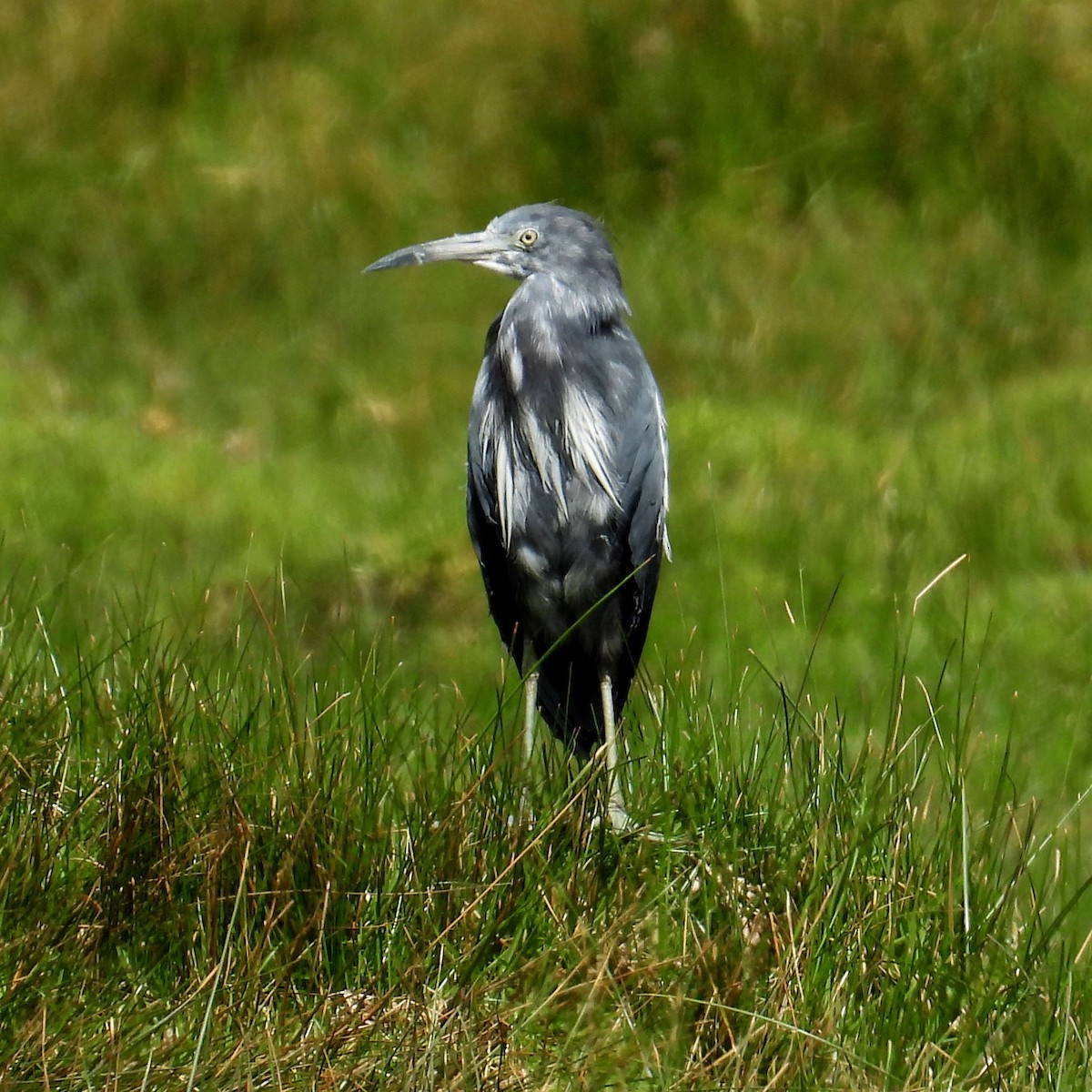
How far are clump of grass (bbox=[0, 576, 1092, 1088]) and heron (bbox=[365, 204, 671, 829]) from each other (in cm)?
77

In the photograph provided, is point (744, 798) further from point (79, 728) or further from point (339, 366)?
point (339, 366)

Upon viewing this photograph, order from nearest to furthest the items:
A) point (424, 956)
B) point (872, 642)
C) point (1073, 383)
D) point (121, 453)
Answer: point (424, 956) < point (872, 642) < point (121, 453) < point (1073, 383)

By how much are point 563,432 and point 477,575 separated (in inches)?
119

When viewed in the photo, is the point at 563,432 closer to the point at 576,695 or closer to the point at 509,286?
the point at 576,695

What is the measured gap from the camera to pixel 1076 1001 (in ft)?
10.5

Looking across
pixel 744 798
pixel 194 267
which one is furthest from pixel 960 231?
pixel 744 798

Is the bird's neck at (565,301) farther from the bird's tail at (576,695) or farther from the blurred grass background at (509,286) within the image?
the blurred grass background at (509,286)

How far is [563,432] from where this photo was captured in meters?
4.30

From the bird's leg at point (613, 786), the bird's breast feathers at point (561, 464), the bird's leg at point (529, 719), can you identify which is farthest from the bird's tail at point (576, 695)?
the bird's breast feathers at point (561, 464)

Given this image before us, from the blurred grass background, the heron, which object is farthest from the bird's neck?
the blurred grass background

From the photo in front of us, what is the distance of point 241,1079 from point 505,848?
2.48 ft

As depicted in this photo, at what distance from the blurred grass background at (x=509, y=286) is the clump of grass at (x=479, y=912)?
383 cm

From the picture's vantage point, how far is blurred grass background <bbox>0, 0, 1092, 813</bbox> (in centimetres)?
765

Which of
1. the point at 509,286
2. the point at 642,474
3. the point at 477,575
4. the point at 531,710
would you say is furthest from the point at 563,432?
the point at 509,286
